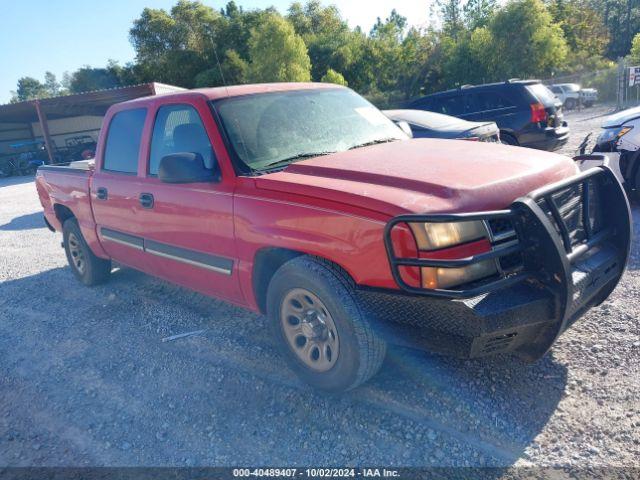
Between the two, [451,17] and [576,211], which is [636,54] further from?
[576,211]

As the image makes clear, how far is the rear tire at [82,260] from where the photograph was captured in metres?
5.61

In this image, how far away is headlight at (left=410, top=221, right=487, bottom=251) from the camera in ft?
8.29

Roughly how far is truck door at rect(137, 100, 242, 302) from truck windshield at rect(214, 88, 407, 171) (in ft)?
0.61

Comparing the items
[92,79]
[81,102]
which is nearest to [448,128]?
[81,102]

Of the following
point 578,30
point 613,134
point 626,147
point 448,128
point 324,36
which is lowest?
point 626,147

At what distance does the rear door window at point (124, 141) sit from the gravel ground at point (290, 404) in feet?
4.88

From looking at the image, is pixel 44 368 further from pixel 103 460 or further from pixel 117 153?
pixel 117 153

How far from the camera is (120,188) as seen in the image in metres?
4.47

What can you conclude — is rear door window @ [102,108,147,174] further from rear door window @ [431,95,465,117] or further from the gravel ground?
rear door window @ [431,95,465,117]

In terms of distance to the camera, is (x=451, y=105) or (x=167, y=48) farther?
(x=167, y=48)

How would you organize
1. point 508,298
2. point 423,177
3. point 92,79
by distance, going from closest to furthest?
point 508,298 < point 423,177 < point 92,79

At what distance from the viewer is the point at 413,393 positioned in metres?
3.11

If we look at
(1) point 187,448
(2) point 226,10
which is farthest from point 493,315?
(2) point 226,10

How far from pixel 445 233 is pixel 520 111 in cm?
825
